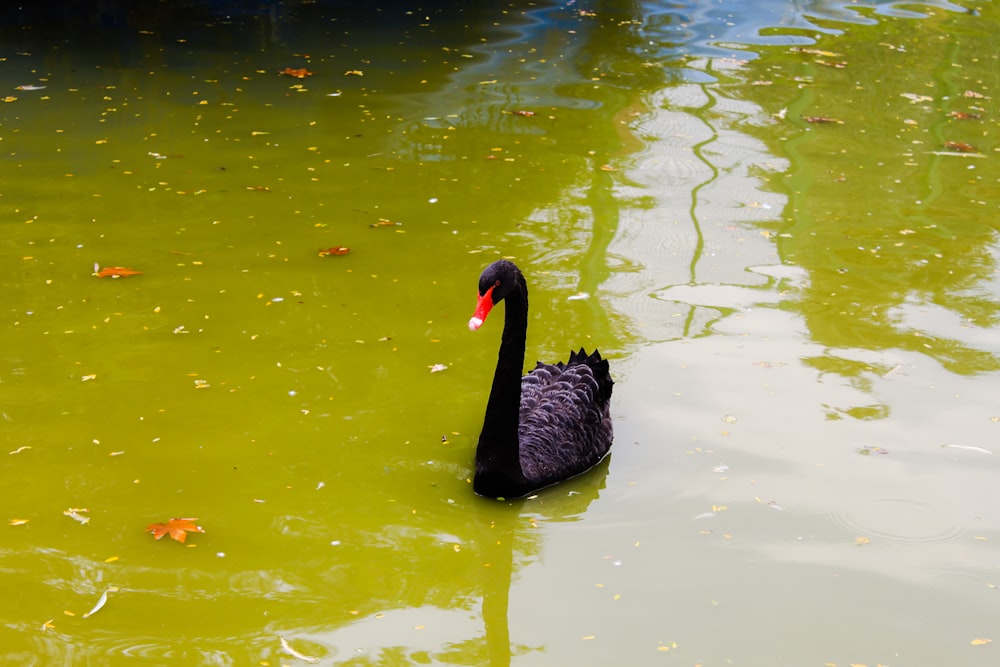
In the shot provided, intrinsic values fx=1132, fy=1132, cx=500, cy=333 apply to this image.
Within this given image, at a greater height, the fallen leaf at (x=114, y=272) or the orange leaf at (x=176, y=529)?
the fallen leaf at (x=114, y=272)

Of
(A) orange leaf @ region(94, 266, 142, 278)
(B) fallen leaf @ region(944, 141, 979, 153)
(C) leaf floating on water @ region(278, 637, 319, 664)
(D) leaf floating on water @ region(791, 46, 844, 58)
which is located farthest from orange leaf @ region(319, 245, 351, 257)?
(D) leaf floating on water @ region(791, 46, 844, 58)

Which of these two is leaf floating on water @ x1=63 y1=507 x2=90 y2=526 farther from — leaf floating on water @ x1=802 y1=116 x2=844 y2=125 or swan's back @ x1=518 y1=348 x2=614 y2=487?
leaf floating on water @ x1=802 y1=116 x2=844 y2=125

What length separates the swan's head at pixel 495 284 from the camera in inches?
142

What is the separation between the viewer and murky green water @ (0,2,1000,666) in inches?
132

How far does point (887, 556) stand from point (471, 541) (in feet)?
4.38

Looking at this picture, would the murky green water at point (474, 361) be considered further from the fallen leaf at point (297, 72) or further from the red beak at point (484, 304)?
the red beak at point (484, 304)

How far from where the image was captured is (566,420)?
407 centimetres

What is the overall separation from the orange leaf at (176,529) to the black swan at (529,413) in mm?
941

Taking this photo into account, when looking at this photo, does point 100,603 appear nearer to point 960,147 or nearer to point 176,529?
point 176,529

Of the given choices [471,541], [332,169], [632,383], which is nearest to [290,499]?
[471,541]

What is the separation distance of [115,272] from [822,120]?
5.27 metres

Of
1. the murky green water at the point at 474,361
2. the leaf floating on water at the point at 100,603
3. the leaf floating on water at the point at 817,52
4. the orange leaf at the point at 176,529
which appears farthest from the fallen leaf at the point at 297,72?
the leaf floating on water at the point at 100,603

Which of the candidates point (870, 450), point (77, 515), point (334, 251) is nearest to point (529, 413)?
point (870, 450)

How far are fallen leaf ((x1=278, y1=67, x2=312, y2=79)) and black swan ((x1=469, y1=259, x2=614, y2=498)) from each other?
526 centimetres
